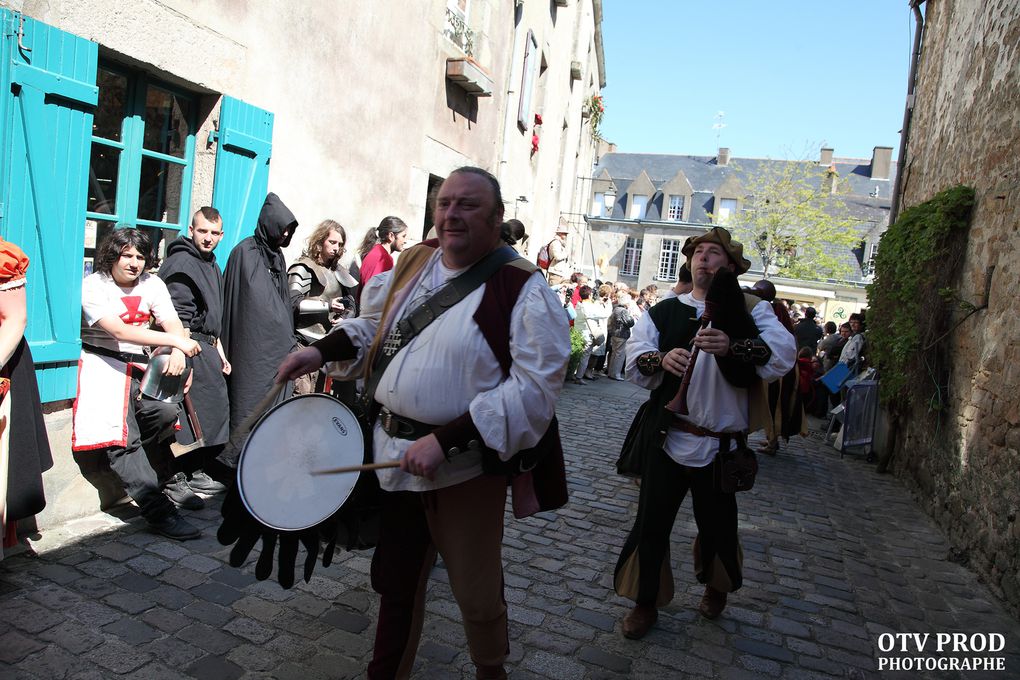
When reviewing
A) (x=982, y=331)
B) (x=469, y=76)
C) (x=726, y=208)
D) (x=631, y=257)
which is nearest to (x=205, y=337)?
(x=469, y=76)

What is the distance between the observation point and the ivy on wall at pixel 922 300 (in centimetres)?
645

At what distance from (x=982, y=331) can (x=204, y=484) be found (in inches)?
230

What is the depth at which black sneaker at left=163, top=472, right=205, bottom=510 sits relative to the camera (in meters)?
4.42

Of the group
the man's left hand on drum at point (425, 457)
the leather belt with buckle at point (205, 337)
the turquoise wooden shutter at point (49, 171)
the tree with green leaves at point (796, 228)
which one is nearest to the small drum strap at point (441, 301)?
A: the man's left hand on drum at point (425, 457)

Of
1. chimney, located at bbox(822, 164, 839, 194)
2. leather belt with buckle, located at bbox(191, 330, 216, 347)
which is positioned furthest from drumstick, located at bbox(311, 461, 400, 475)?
chimney, located at bbox(822, 164, 839, 194)

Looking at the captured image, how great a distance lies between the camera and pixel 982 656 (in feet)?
11.9

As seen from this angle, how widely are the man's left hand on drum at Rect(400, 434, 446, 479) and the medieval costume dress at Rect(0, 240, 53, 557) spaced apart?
204 cm

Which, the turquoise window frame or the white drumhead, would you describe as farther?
the turquoise window frame

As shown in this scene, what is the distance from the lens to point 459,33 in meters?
8.90

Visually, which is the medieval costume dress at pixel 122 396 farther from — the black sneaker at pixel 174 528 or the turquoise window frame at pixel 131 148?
the turquoise window frame at pixel 131 148

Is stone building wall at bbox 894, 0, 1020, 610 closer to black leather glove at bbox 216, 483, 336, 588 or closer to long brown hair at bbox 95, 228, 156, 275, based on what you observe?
black leather glove at bbox 216, 483, 336, 588

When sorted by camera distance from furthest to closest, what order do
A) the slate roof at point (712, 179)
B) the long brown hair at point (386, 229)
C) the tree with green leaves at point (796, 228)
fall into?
the slate roof at point (712, 179), the tree with green leaves at point (796, 228), the long brown hair at point (386, 229)

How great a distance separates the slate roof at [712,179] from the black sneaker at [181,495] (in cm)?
4107

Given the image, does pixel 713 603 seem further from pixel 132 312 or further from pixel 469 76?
pixel 469 76
